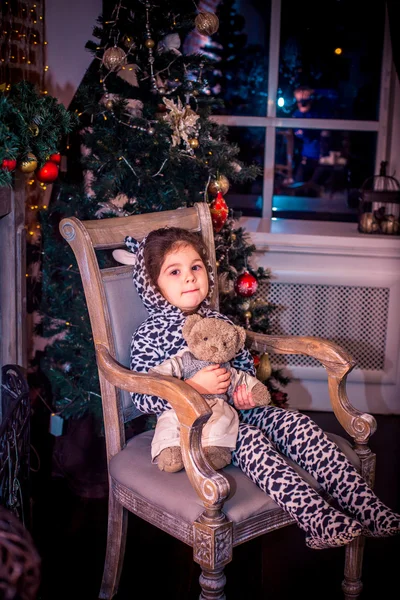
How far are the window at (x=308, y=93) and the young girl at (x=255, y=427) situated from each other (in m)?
2.07

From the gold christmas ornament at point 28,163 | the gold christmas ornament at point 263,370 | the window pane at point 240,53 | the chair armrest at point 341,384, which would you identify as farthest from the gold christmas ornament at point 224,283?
the window pane at point 240,53

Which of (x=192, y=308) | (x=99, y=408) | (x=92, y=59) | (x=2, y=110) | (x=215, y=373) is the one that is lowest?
(x=99, y=408)


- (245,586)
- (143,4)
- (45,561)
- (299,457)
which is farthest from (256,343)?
(143,4)

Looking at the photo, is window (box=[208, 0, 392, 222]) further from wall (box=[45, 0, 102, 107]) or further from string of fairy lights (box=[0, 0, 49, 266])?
string of fairy lights (box=[0, 0, 49, 266])

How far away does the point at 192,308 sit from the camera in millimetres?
2129

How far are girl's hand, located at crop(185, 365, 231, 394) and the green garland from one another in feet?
2.55

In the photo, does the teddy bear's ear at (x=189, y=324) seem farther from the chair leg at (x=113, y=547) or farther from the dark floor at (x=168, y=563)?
the dark floor at (x=168, y=563)

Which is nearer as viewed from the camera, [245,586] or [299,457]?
[299,457]

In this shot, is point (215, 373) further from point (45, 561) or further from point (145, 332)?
point (45, 561)

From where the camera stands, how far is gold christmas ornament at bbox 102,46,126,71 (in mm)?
2475

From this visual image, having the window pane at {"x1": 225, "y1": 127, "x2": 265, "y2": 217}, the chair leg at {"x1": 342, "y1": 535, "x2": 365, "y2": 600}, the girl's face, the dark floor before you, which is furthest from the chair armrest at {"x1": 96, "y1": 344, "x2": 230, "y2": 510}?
the window pane at {"x1": 225, "y1": 127, "x2": 265, "y2": 217}

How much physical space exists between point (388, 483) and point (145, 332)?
151cm

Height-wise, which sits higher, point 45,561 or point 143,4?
point 143,4

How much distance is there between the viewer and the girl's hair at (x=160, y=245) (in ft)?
6.82
